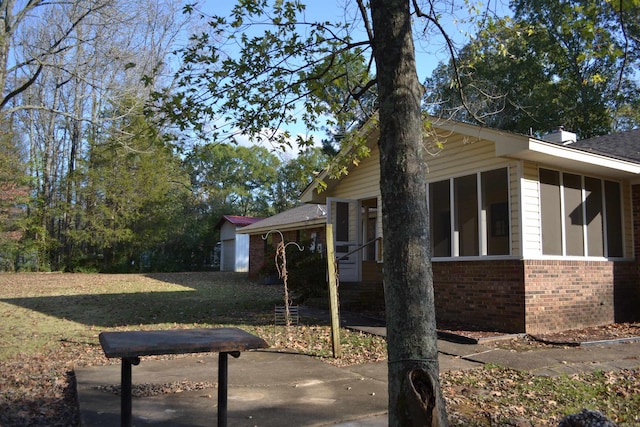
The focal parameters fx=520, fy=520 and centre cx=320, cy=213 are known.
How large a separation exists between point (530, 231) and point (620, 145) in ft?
17.1

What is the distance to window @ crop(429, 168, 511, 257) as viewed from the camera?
1011cm

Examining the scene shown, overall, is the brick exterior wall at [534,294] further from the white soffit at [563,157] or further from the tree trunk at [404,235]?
the tree trunk at [404,235]

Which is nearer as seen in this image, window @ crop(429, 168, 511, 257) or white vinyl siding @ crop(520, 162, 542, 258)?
white vinyl siding @ crop(520, 162, 542, 258)

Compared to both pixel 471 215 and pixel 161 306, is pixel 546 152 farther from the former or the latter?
pixel 161 306

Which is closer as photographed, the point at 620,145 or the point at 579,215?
the point at 579,215

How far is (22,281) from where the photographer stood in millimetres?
21906

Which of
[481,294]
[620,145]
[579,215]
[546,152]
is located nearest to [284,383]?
[481,294]

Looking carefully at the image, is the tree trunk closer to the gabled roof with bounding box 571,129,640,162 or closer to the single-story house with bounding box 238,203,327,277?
the gabled roof with bounding box 571,129,640,162

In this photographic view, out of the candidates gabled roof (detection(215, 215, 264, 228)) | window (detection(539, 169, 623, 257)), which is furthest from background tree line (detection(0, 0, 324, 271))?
window (detection(539, 169, 623, 257))

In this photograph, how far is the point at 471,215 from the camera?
1065 cm

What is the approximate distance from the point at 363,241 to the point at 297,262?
3001 millimetres

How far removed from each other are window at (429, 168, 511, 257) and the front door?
10.1 ft

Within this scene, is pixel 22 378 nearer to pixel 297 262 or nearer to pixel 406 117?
pixel 406 117

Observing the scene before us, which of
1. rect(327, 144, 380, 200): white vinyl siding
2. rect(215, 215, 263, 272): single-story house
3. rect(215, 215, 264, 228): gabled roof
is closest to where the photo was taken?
rect(327, 144, 380, 200): white vinyl siding
